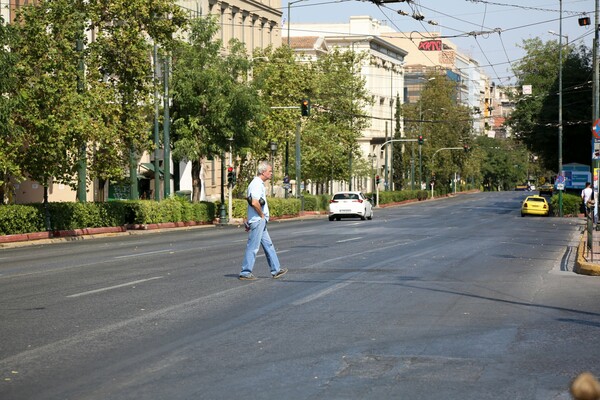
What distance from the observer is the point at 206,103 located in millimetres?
54219

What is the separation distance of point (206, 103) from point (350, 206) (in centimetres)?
980

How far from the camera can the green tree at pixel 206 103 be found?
176ft

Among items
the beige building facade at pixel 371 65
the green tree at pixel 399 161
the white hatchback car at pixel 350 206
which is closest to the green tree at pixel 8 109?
the white hatchback car at pixel 350 206

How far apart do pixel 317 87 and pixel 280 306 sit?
65055mm

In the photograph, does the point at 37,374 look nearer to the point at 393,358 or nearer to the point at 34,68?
the point at 393,358

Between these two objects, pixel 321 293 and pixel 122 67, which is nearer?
pixel 321 293

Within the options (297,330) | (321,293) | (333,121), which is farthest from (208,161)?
(297,330)

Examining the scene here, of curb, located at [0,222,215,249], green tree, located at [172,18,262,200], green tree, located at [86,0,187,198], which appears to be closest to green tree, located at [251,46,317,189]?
green tree, located at [172,18,262,200]

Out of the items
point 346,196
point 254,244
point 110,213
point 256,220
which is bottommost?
point 110,213

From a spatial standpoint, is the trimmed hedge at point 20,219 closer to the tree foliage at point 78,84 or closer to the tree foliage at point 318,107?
the tree foliage at point 78,84

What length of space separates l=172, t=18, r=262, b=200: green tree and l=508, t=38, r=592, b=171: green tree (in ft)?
112

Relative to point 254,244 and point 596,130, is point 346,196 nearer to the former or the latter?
point 596,130

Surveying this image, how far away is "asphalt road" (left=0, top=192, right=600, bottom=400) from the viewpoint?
8.15 metres

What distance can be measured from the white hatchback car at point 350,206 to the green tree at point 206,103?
600 cm
